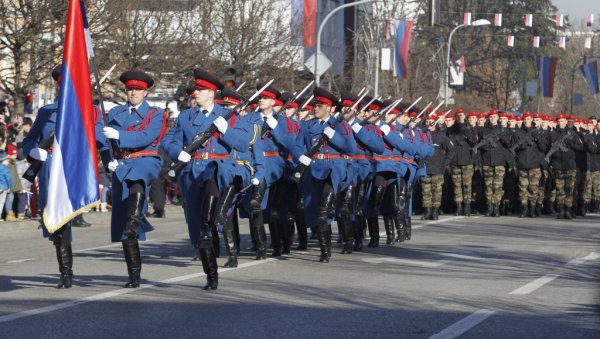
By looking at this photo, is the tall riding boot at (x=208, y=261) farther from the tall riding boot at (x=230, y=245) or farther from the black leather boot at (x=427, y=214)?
the black leather boot at (x=427, y=214)

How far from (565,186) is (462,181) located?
213cm

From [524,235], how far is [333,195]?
6616 mm

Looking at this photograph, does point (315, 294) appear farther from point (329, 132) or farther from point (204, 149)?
point (329, 132)

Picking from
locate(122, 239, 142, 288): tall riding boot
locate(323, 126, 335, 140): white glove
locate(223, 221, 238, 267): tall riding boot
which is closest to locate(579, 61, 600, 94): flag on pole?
locate(323, 126, 335, 140): white glove

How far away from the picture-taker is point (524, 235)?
22422 mm

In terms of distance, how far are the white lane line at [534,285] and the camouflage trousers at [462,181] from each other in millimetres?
13156

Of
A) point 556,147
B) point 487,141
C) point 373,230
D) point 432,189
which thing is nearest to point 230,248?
point 373,230

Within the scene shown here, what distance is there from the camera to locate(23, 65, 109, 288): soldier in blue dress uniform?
12.8 meters

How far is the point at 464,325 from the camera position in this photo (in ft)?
35.3

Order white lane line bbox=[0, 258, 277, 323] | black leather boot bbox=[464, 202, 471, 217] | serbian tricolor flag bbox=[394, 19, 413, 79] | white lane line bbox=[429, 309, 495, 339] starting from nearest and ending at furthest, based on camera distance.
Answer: white lane line bbox=[429, 309, 495, 339]
white lane line bbox=[0, 258, 277, 323]
black leather boot bbox=[464, 202, 471, 217]
serbian tricolor flag bbox=[394, 19, 413, 79]

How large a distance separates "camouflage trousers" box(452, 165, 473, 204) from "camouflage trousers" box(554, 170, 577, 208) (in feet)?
6.01

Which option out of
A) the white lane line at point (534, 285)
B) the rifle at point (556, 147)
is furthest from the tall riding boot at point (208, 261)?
the rifle at point (556, 147)

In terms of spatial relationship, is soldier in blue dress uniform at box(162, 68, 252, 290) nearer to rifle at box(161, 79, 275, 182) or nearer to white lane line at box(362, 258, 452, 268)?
rifle at box(161, 79, 275, 182)

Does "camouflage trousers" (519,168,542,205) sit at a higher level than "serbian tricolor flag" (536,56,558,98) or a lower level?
Answer: lower
